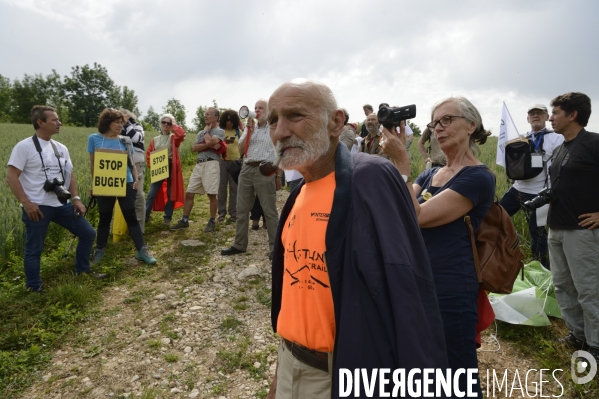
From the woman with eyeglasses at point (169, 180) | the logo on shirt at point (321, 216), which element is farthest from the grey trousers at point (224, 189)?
the logo on shirt at point (321, 216)

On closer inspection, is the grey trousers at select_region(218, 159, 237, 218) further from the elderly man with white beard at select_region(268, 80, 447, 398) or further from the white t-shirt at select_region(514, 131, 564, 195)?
the elderly man with white beard at select_region(268, 80, 447, 398)

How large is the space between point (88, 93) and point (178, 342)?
289 feet

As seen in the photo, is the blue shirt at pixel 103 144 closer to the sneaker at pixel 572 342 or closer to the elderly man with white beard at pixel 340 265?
the elderly man with white beard at pixel 340 265

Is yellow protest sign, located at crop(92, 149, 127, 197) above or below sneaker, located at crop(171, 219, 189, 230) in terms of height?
above

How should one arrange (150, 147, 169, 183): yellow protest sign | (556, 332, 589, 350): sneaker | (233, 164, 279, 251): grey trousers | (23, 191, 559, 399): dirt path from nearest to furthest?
(23, 191, 559, 399): dirt path, (556, 332, 589, 350): sneaker, (233, 164, 279, 251): grey trousers, (150, 147, 169, 183): yellow protest sign

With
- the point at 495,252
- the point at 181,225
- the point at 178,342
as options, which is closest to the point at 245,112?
the point at 181,225

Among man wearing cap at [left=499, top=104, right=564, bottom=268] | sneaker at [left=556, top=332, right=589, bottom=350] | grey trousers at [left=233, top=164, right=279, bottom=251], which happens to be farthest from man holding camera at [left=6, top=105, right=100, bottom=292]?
man wearing cap at [left=499, top=104, right=564, bottom=268]

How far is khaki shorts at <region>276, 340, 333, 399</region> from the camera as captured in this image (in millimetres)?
1463

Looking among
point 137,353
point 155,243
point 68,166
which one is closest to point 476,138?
point 137,353

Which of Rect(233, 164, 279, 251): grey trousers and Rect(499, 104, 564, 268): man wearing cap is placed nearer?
Rect(499, 104, 564, 268): man wearing cap

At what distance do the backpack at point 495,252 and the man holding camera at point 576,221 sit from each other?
5.25 feet

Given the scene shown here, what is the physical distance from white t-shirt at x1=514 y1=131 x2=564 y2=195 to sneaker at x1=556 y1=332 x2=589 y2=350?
203 centimetres

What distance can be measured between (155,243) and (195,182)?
53.5 inches

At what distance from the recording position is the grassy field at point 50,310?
335 centimetres
